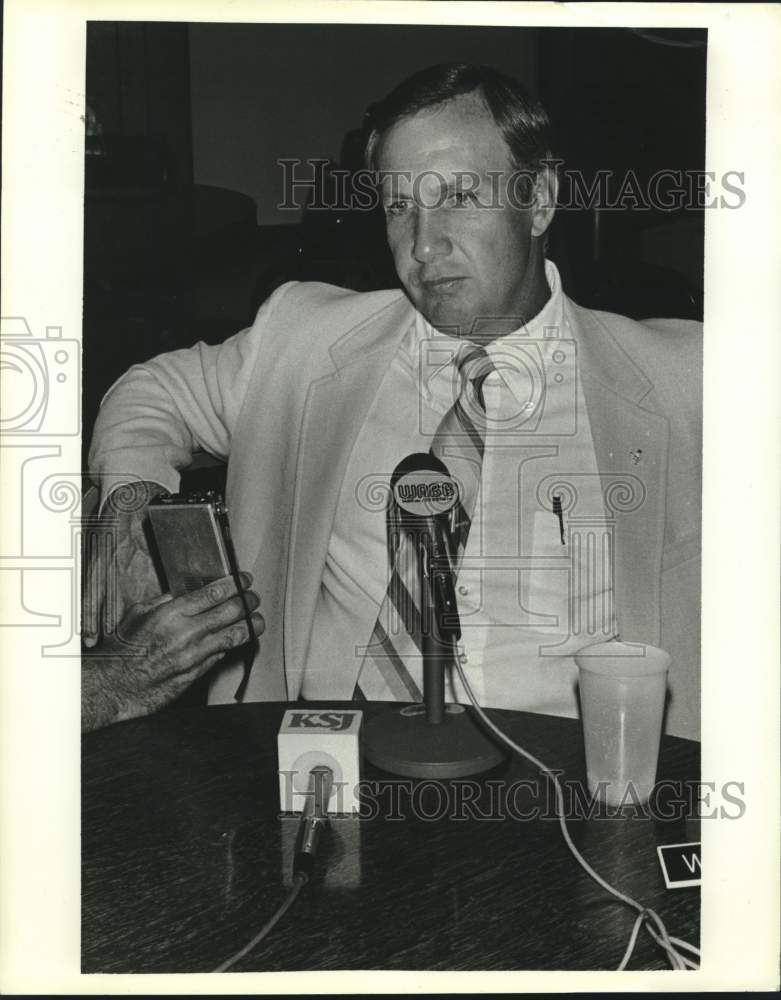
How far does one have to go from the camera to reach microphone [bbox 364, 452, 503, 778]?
1346 millimetres

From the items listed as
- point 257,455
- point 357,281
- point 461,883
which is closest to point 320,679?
point 257,455

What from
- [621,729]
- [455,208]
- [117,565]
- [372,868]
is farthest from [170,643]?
[455,208]

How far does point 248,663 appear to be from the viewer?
5.25ft

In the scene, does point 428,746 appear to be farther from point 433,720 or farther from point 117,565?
point 117,565

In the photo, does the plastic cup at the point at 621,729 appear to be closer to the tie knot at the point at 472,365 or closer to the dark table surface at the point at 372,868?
the dark table surface at the point at 372,868

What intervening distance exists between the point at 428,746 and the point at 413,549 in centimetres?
33

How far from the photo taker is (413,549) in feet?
5.15

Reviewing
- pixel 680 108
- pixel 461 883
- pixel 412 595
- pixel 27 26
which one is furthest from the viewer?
pixel 412 595

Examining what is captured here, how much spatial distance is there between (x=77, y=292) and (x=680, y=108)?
3.07ft

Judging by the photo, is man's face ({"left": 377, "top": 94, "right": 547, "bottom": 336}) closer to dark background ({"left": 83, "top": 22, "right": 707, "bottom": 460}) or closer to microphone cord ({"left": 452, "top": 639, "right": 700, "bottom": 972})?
dark background ({"left": 83, "top": 22, "right": 707, "bottom": 460})

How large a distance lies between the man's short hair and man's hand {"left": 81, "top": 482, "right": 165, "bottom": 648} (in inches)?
25.4

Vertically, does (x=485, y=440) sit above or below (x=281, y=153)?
below

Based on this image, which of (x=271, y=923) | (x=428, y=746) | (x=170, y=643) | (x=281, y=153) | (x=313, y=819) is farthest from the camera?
(x=170, y=643)

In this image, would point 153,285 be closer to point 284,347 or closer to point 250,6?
point 284,347
